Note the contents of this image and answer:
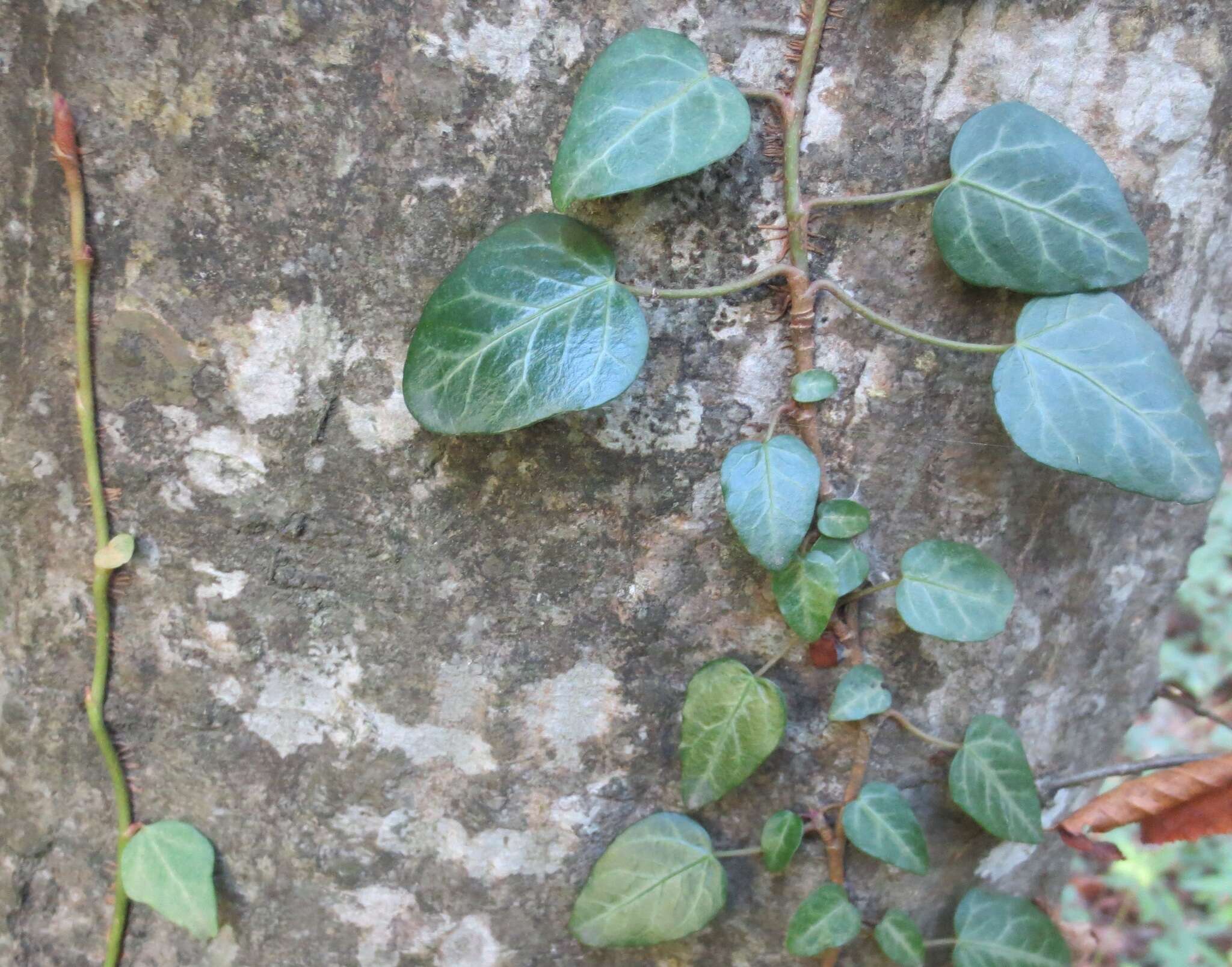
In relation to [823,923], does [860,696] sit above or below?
above

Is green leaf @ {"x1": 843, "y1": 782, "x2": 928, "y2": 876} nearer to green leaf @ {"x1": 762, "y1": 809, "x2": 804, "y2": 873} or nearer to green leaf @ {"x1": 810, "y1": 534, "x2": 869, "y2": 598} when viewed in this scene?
green leaf @ {"x1": 762, "y1": 809, "x2": 804, "y2": 873}

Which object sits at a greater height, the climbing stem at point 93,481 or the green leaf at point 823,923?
the climbing stem at point 93,481

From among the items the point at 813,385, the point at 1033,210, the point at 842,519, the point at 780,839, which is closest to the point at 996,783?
the point at 780,839

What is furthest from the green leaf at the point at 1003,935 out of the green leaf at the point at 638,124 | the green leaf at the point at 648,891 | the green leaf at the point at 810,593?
the green leaf at the point at 638,124

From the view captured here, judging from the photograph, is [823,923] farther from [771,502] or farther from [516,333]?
[516,333]

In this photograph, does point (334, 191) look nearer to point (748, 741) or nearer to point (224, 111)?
point (224, 111)

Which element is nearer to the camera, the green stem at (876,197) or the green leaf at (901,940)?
the green stem at (876,197)

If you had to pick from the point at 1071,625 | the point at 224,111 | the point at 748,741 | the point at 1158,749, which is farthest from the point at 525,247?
the point at 1158,749

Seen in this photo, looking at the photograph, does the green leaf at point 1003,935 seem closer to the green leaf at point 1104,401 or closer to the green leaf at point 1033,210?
the green leaf at point 1104,401
